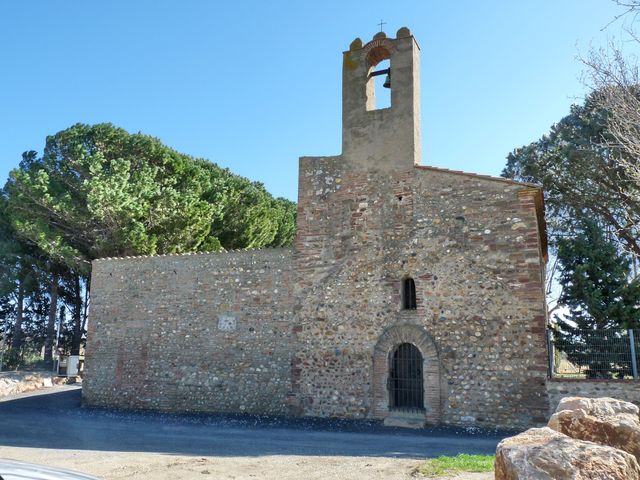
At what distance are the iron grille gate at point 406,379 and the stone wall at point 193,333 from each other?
8.40 ft

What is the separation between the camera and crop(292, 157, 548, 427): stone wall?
1125cm

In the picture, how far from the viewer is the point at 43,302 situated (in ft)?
96.8

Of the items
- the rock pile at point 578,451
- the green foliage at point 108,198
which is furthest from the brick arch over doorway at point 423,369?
the green foliage at point 108,198

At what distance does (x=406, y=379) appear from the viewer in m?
12.0

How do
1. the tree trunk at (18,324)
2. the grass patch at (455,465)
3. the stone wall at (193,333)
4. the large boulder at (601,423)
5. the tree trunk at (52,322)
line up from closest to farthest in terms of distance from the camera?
the large boulder at (601,423) < the grass patch at (455,465) < the stone wall at (193,333) < the tree trunk at (52,322) < the tree trunk at (18,324)

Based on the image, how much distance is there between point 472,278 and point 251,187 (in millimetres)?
19582

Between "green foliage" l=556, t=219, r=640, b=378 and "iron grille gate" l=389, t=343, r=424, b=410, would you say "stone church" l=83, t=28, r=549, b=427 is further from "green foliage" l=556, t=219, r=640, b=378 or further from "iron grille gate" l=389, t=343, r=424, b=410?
"green foliage" l=556, t=219, r=640, b=378

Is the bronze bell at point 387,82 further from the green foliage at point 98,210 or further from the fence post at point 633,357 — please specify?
the green foliage at point 98,210

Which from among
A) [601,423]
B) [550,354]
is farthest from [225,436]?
[601,423]

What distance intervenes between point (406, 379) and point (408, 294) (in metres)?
1.90

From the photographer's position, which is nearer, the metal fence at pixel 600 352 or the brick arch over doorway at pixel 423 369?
the metal fence at pixel 600 352

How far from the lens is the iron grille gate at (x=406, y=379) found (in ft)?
39.2

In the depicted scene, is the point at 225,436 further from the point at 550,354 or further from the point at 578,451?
the point at 578,451

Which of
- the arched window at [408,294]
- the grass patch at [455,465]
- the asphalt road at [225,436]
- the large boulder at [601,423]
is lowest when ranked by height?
the asphalt road at [225,436]
